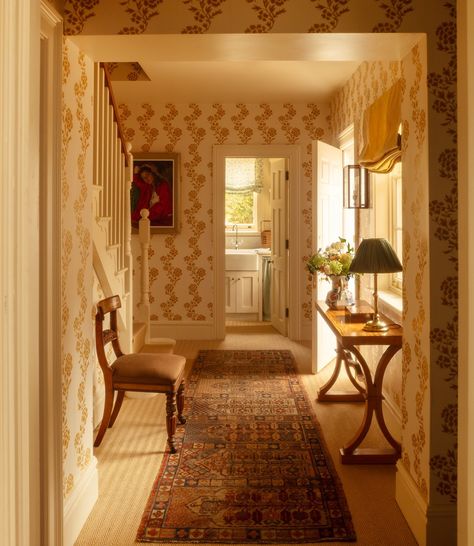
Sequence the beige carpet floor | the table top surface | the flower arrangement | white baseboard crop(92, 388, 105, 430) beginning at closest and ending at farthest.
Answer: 1. the beige carpet floor
2. the table top surface
3. white baseboard crop(92, 388, 105, 430)
4. the flower arrangement

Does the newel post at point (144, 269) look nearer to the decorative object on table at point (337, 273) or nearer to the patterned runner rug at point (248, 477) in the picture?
the patterned runner rug at point (248, 477)

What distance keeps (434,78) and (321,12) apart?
1.72 feet

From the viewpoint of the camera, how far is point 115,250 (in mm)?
4320

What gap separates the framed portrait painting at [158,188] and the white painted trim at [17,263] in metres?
5.98

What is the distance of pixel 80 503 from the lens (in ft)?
8.97

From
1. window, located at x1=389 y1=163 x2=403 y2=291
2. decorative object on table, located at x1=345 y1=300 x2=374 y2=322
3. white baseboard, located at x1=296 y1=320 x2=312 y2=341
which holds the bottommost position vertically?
white baseboard, located at x1=296 y1=320 x2=312 y2=341

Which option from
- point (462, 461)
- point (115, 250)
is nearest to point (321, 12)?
point (462, 461)

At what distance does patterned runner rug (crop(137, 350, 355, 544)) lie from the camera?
2.72 meters

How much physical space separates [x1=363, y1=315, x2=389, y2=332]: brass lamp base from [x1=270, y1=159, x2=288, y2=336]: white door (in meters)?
3.52

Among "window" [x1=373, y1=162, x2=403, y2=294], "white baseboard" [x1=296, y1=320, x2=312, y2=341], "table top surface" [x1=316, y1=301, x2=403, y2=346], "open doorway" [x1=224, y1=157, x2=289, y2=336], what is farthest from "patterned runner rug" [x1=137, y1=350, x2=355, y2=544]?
"open doorway" [x1=224, y1=157, x2=289, y2=336]

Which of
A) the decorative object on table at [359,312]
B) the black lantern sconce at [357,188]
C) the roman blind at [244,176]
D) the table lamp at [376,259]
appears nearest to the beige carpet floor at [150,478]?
the decorative object on table at [359,312]

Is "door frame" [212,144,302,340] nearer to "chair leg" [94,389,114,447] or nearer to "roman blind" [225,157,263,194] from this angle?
"roman blind" [225,157,263,194]

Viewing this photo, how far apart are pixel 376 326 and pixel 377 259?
41 centimetres

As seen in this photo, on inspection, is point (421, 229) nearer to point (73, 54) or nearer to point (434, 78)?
point (434, 78)
